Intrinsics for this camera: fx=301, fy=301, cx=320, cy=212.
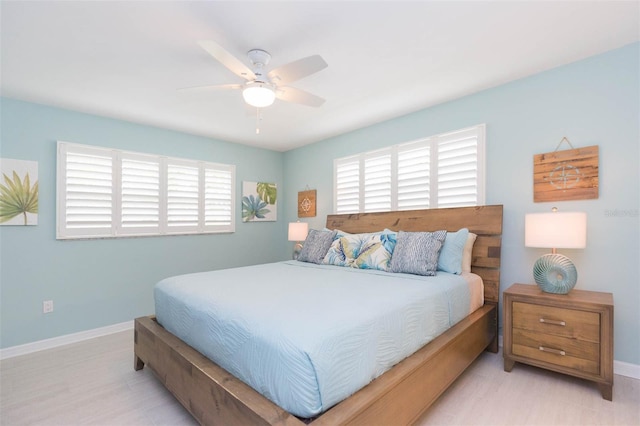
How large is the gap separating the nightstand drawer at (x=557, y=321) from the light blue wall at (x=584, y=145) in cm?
48

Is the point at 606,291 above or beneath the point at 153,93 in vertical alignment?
beneath

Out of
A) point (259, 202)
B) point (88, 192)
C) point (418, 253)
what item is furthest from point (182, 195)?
point (418, 253)

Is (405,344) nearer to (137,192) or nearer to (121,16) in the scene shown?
(121,16)

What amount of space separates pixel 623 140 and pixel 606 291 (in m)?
1.14

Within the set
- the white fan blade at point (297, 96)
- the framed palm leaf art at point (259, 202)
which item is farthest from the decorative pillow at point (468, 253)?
the framed palm leaf art at point (259, 202)

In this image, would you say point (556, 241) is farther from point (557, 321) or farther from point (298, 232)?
point (298, 232)

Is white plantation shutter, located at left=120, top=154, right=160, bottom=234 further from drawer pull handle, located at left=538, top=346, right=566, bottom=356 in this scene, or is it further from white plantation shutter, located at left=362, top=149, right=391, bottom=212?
drawer pull handle, located at left=538, top=346, right=566, bottom=356

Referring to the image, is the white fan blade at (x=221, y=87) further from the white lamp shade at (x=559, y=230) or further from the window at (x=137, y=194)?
the white lamp shade at (x=559, y=230)

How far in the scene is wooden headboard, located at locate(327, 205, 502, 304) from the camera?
2.75m

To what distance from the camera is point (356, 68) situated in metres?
2.46

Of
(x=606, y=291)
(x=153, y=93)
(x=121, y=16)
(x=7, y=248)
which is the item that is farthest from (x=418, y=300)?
(x=7, y=248)

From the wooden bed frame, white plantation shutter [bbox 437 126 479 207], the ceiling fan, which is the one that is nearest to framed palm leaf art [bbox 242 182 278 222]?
the wooden bed frame

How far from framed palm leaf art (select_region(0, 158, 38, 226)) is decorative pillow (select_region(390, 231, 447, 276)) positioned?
3568 mm

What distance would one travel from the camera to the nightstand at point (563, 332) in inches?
77.1
